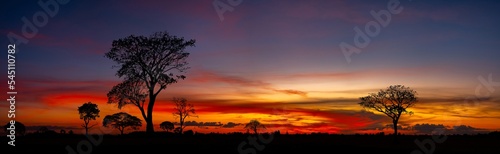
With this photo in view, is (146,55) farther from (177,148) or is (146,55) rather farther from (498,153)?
(498,153)

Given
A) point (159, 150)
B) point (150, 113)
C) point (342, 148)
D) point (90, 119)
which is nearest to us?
point (159, 150)

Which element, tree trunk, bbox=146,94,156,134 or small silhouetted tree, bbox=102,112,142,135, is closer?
tree trunk, bbox=146,94,156,134

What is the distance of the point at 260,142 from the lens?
3631cm

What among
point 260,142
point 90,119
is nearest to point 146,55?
point 260,142

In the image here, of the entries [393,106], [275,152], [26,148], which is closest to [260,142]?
[275,152]

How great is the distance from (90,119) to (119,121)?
7913 mm

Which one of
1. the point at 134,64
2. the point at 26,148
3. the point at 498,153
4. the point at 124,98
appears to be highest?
the point at 134,64

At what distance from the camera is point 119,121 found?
105500mm

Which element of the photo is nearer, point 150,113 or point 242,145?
point 242,145

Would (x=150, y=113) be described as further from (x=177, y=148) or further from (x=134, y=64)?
(x=177, y=148)

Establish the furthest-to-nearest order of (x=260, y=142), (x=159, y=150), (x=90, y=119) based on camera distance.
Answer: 1. (x=90, y=119)
2. (x=260, y=142)
3. (x=159, y=150)

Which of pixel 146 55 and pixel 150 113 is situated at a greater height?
pixel 146 55

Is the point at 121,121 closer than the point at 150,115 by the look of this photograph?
No

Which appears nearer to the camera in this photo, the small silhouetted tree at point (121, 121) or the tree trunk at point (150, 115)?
the tree trunk at point (150, 115)
